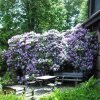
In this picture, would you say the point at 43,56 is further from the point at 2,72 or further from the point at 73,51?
the point at 2,72

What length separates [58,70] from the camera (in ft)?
59.3

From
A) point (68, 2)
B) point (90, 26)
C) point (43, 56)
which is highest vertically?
point (68, 2)

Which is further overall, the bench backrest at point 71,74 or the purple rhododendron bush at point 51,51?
the purple rhododendron bush at point 51,51

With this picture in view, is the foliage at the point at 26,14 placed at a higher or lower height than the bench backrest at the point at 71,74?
higher

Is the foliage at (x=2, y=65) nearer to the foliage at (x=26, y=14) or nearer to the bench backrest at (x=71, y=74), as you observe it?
the bench backrest at (x=71, y=74)

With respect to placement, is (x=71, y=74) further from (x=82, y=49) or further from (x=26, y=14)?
(x=26, y=14)

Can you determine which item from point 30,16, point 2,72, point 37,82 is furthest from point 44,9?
point 37,82

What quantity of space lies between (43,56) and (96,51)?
2.73 meters

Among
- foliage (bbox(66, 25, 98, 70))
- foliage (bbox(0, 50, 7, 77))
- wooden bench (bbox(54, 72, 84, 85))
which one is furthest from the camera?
foliage (bbox(0, 50, 7, 77))

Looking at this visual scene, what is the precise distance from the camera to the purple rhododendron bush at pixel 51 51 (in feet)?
58.7

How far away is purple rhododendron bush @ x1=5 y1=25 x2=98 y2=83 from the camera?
58.7ft

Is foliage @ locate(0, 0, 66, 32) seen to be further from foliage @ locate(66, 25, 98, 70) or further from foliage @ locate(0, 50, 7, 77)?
foliage @ locate(66, 25, 98, 70)

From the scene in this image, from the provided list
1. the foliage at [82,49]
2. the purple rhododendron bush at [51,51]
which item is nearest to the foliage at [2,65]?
the purple rhododendron bush at [51,51]

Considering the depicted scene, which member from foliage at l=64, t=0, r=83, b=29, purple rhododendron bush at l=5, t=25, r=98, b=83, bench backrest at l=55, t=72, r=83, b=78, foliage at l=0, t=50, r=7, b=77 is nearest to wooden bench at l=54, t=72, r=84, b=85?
bench backrest at l=55, t=72, r=83, b=78
